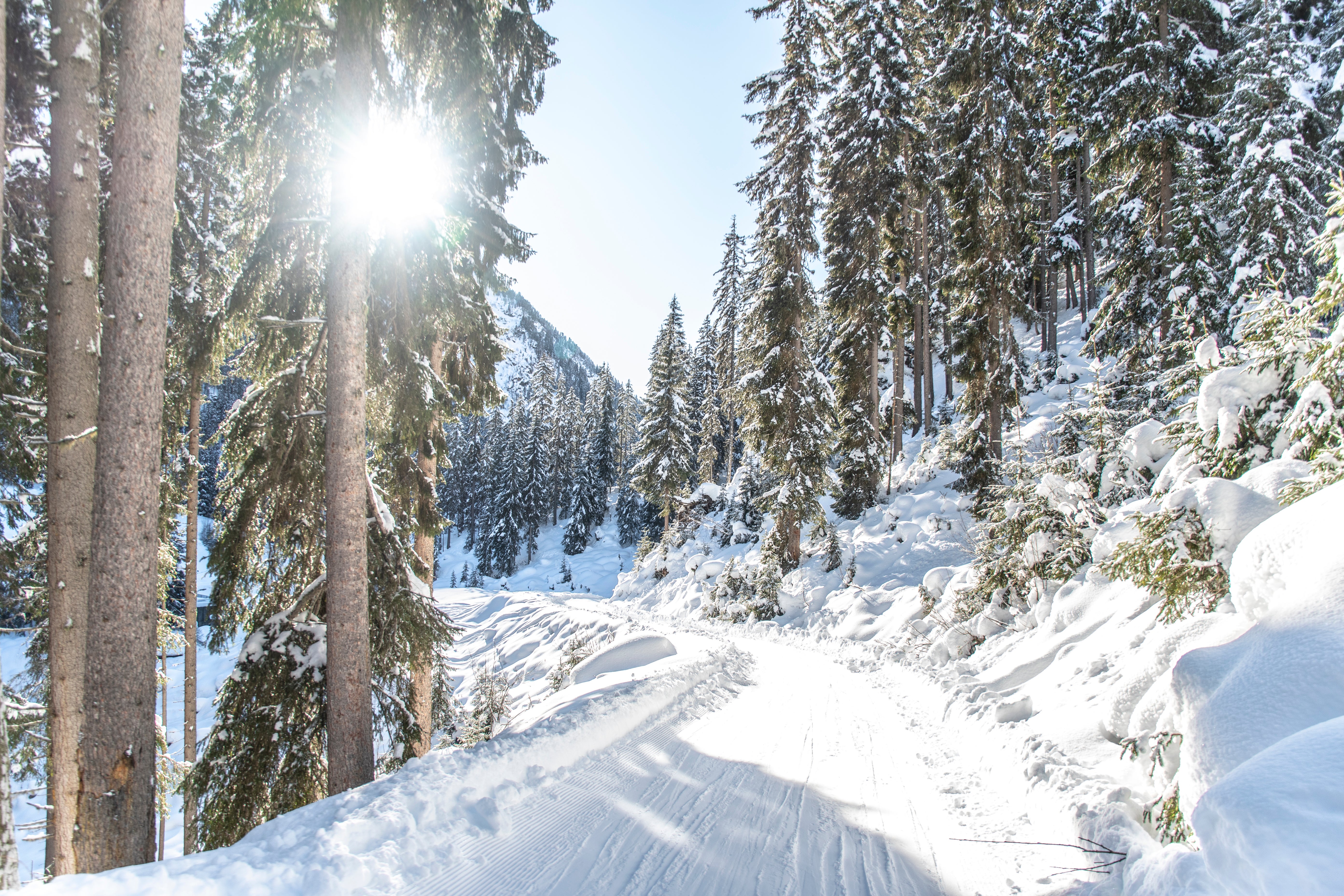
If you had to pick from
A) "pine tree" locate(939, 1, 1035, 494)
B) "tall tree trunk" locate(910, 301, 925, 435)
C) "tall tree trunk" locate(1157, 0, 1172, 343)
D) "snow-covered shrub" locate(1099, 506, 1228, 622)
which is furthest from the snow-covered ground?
"tall tree trunk" locate(910, 301, 925, 435)

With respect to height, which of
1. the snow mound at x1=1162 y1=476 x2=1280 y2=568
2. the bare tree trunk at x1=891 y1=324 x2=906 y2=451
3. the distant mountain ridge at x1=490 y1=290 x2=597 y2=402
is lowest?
the snow mound at x1=1162 y1=476 x2=1280 y2=568

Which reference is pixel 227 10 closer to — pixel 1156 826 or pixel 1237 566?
pixel 1237 566

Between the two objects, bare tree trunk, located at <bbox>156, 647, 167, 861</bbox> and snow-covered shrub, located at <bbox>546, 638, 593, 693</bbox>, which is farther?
snow-covered shrub, located at <bbox>546, 638, 593, 693</bbox>

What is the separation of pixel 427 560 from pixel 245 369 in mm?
4071

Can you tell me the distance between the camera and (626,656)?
9.64 m

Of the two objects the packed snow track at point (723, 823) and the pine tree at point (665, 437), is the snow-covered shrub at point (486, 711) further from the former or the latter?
the pine tree at point (665, 437)

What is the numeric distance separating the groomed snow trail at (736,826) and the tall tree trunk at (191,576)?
28.7 ft

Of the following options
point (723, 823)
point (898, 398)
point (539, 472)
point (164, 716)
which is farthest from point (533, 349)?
point (723, 823)

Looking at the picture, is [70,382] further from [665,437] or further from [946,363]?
[946,363]

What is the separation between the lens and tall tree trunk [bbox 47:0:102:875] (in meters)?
4.75

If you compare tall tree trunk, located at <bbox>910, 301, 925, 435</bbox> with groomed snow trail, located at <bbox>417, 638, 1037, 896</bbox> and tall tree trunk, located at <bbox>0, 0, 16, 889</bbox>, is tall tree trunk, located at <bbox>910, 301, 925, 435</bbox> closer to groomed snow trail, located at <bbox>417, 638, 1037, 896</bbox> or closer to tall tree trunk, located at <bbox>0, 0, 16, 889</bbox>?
groomed snow trail, located at <bbox>417, 638, 1037, 896</bbox>

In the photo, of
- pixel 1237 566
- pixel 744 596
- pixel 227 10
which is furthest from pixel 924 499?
pixel 227 10

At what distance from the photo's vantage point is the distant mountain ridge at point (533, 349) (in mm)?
127625

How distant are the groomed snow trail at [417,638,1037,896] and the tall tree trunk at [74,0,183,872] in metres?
2.38
